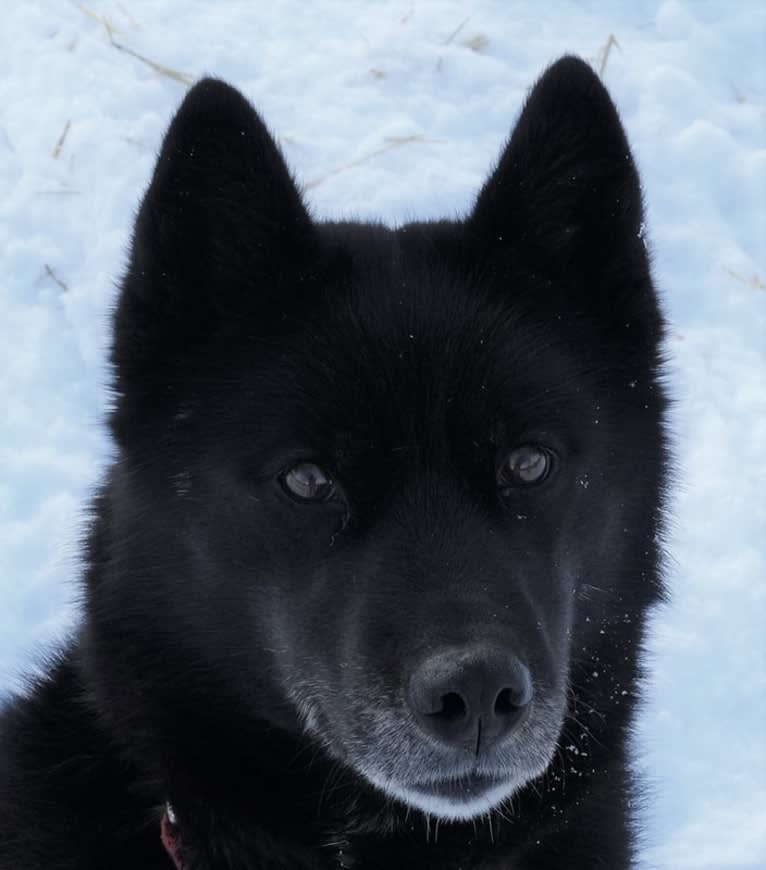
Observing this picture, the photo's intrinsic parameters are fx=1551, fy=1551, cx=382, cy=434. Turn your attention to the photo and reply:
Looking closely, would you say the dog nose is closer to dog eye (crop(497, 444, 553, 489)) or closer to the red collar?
dog eye (crop(497, 444, 553, 489))

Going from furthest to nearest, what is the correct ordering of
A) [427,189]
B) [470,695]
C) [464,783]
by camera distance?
1. [427,189]
2. [464,783]
3. [470,695]

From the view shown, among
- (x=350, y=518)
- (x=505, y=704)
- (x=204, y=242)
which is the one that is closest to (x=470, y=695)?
(x=505, y=704)

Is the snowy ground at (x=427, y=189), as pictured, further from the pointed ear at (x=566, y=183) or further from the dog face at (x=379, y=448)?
the pointed ear at (x=566, y=183)

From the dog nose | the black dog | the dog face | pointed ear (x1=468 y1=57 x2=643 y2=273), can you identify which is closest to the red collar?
the black dog

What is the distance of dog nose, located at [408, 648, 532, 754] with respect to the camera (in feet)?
9.75

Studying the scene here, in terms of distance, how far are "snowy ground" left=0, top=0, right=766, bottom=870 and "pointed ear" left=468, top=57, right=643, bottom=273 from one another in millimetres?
1488

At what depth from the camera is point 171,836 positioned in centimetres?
349

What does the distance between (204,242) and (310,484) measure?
644 millimetres

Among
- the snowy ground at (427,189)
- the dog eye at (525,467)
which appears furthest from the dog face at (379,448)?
the snowy ground at (427,189)

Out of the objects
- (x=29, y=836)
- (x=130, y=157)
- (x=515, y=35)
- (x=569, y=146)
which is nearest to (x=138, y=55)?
(x=130, y=157)

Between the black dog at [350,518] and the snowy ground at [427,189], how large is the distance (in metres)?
1.20

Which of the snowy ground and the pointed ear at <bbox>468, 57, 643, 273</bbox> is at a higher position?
the pointed ear at <bbox>468, 57, 643, 273</bbox>

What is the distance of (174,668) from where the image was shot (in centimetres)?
357

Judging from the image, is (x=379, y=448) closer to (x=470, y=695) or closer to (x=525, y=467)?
(x=525, y=467)
